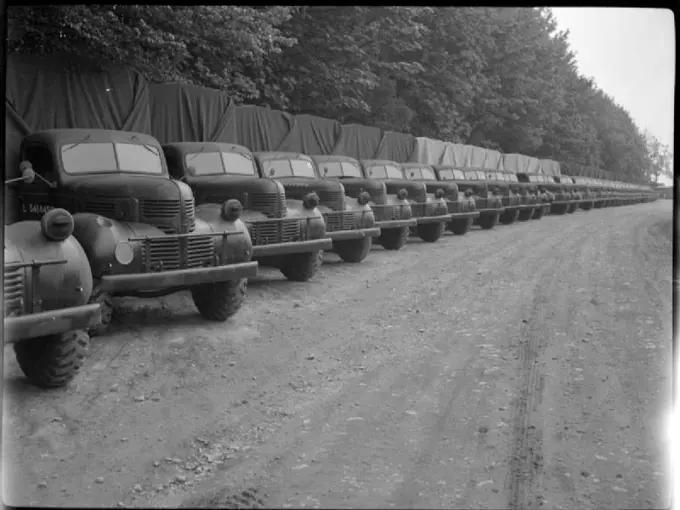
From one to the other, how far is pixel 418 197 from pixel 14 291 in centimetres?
1214

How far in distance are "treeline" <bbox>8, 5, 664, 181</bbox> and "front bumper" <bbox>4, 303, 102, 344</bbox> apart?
176cm

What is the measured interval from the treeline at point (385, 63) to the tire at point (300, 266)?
3.14 metres

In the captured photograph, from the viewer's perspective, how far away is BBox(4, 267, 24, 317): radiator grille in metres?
4.24

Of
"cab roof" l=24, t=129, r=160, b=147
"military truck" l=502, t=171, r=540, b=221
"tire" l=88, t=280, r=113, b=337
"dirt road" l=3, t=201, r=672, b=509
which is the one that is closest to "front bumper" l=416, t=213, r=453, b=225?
"military truck" l=502, t=171, r=540, b=221

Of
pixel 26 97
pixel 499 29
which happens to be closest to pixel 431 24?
pixel 499 29

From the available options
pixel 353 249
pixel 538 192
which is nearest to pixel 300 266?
pixel 353 249

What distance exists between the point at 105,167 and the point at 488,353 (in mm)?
4084

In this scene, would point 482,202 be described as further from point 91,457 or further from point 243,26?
point 91,457

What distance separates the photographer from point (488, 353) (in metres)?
5.90

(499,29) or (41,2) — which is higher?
(499,29)

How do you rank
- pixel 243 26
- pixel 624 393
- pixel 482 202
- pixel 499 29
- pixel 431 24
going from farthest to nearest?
pixel 499 29 → pixel 431 24 → pixel 482 202 → pixel 243 26 → pixel 624 393

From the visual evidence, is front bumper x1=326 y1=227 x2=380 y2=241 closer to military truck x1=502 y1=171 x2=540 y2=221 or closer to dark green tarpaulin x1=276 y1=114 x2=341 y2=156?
dark green tarpaulin x1=276 y1=114 x2=341 y2=156

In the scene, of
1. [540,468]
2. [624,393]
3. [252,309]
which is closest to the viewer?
[540,468]

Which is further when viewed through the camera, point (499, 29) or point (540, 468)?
point (499, 29)
